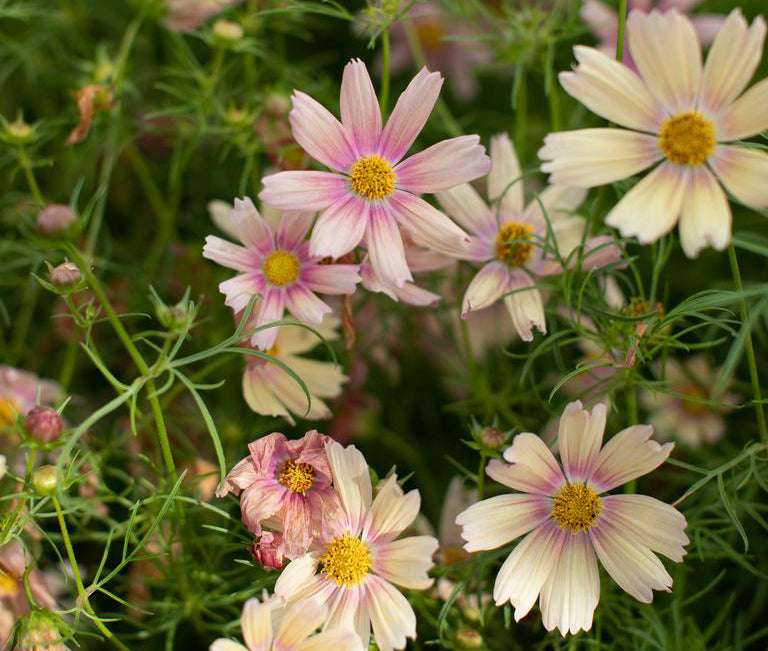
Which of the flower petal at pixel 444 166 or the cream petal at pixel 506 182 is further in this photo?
the cream petal at pixel 506 182

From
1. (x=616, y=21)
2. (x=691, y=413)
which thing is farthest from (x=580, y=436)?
(x=616, y=21)

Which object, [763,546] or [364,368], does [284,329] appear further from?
[763,546]

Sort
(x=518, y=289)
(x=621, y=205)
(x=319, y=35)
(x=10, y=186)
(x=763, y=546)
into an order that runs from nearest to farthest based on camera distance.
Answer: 1. (x=621, y=205)
2. (x=518, y=289)
3. (x=763, y=546)
4. (x=10, y=186)
5. (x=319, y=35)

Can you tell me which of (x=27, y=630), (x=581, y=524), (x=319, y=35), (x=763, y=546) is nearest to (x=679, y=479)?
(x=763, y=546)

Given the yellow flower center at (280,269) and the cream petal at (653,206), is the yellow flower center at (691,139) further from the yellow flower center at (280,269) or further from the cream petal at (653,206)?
the yellow flower center at (280,269)

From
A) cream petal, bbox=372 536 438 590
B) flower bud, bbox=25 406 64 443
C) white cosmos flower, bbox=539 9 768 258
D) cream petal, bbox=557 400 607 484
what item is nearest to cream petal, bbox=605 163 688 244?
white cosmos flower, bbox=539 9 768 258

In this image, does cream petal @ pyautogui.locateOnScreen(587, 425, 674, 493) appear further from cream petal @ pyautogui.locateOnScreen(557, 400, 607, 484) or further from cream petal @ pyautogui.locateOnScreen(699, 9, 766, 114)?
cream petal @ pyautogui.locateOnScreen(699, 9, 766, 114)

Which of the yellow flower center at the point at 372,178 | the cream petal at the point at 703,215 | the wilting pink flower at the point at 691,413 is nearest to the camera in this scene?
the cream petal at the point at 703,215

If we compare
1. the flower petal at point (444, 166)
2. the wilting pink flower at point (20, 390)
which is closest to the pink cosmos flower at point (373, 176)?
the flower petal at point (444, 166)
